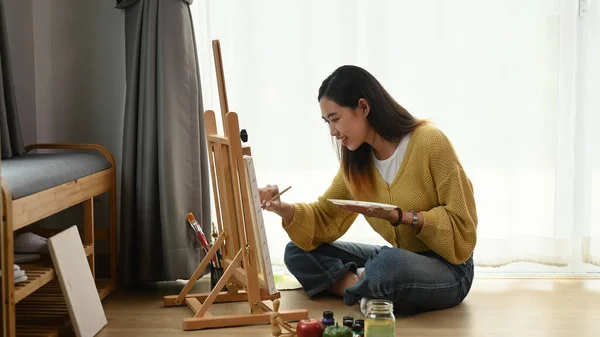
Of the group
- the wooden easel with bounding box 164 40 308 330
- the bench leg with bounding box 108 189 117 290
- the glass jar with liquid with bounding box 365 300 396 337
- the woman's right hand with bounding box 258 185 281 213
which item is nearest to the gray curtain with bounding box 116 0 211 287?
the bench leg with bounding box 108 189 117 290

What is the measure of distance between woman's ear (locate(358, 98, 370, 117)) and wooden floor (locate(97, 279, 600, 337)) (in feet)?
2.22

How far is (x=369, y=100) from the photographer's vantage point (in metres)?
2.77

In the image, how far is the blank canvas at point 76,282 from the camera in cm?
245

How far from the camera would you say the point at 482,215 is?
3.34 m

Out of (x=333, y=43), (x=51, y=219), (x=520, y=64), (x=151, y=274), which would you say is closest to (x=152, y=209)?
(x=151, y=274)

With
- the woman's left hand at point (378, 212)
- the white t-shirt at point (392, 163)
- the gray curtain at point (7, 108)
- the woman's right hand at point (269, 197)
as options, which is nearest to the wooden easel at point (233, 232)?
the woman's right hand at point (269, 197)

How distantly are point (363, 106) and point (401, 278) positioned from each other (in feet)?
1.93

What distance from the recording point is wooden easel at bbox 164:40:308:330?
2494mm

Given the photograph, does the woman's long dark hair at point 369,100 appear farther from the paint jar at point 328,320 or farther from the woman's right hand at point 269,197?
the paint jar at point 328,320

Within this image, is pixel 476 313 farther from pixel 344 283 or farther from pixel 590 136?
pixel 590 136

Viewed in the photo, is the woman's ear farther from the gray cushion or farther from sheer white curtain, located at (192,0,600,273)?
the gray cushion

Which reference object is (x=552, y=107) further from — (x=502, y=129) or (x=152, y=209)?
(x=152, y=209)

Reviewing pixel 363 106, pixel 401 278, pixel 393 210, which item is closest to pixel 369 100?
pixel 363 106

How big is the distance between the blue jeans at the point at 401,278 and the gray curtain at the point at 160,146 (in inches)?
20.1
